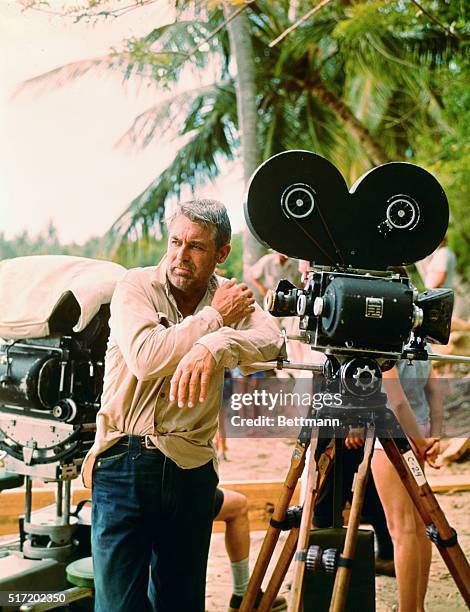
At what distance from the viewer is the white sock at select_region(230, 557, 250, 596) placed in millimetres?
1923

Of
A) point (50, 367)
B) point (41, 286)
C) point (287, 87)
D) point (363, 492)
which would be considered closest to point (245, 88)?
point (287, 87)

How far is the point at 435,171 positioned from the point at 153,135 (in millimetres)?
1640

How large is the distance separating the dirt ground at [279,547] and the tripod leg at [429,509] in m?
0.74

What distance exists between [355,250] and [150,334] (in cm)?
47

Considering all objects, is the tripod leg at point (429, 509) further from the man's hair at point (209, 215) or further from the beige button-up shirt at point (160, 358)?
the man's hair at point (209, 215)

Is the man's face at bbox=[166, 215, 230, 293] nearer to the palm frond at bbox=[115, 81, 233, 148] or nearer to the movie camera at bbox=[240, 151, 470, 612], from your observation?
the movie camera at bbox=[240, 151, 470, 612]

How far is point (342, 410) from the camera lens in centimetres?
140

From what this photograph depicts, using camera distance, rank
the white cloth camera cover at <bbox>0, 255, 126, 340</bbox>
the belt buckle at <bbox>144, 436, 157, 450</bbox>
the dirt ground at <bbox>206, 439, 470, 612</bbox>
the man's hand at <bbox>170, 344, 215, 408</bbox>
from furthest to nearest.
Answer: the dirt ground at <bbox>206, 439, 470, 612</bbox>
the white cloth camera cover at <bbox>0, 255, 126, 340</bbox>
the belt buckle at <bbox>144, 436, 157, 450</bbox>
the man's hand at <bbox>170, 344, 215, 408</bbox>

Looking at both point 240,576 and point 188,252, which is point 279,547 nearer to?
point 240,576

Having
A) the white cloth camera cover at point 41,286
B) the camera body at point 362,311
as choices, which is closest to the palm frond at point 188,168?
the white cloth camera cover at point 41,286

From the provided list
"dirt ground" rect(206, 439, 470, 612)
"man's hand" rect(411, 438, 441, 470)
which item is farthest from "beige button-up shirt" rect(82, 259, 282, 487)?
"dirt ground" rect(206, 439, 470, 612)

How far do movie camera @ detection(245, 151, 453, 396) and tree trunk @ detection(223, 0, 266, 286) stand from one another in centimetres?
188

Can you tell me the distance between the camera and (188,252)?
4.70ft

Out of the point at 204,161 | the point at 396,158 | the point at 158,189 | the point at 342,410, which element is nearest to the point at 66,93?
the point at 158,189
